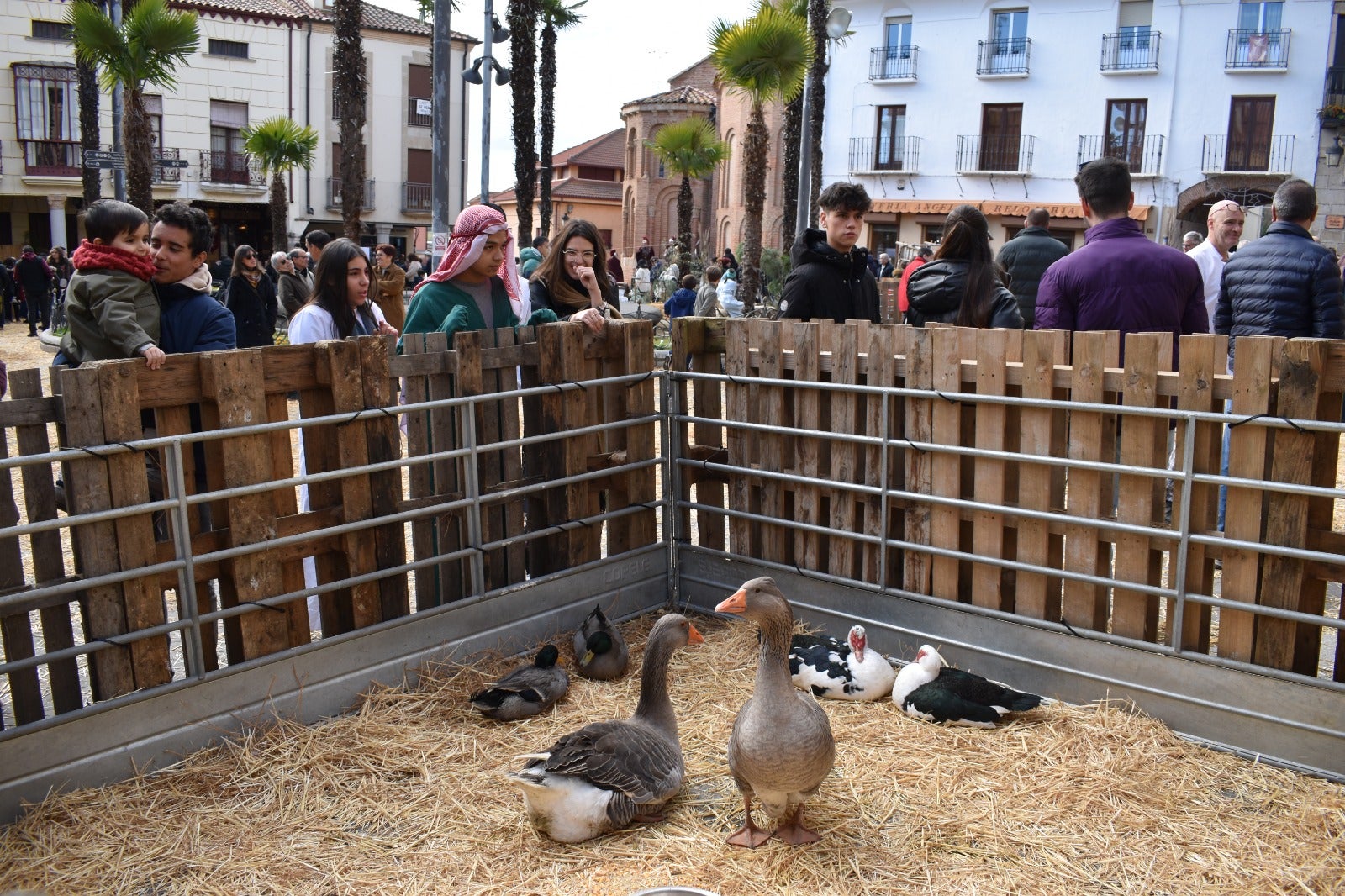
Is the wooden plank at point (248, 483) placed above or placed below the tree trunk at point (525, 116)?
below

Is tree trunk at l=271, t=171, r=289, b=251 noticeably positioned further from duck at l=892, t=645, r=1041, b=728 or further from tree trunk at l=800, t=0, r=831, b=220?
duck at l=892, t=645, r=1041, b=728

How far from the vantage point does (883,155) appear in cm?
4572

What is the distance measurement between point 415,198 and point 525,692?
51.7 m

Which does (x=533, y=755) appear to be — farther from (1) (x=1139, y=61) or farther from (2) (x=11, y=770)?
(1) (x=1139, y=61)

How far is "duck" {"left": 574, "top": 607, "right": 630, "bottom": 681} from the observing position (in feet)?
17.6

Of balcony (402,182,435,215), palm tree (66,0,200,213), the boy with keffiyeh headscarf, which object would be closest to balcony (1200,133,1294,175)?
palm tree (66,0,200,213)

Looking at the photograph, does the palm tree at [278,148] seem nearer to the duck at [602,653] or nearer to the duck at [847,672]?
the duck at [602,653]

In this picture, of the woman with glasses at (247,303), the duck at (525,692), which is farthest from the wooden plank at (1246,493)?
the woman with glasses at (247,303)

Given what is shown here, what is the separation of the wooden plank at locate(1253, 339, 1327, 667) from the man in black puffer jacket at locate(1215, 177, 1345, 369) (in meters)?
2.36

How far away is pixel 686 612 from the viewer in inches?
256

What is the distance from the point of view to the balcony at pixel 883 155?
147 ft

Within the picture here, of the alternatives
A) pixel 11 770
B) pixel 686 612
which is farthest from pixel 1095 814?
pixel 11 770

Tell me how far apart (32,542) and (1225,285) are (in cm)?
679

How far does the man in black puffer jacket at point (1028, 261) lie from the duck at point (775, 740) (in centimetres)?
580
